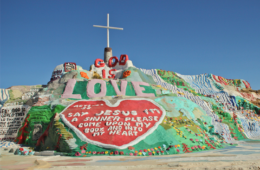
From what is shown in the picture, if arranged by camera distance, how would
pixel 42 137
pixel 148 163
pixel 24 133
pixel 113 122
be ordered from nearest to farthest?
pixel 148 163 < pixel 113 122 < pixel 42 137 < pixel 24 133

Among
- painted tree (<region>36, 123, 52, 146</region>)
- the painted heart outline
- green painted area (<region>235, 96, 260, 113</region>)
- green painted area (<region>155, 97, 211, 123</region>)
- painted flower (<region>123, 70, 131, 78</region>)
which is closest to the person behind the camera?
the painted heart outline

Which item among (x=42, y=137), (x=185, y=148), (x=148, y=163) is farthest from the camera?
(x=42, y=137)

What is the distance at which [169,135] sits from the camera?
13.7m

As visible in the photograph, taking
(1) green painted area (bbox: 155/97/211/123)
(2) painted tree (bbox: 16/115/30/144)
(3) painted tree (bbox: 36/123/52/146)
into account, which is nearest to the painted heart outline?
(1) green painted area (bbox: 155/97/211/123)

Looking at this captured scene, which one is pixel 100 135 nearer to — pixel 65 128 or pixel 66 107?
pixel 65 128

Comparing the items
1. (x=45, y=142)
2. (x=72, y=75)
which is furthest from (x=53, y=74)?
(x=45, y=142)

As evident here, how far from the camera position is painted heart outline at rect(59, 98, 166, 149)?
1267 centimetres

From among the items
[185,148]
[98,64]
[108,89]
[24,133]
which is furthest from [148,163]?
[98,64]

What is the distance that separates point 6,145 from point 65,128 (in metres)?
5.49

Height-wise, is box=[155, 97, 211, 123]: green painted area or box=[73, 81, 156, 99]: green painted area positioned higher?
box=[73, 81, 156, 99]: green painted area

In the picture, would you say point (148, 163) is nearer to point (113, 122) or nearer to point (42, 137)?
point (113, 122)

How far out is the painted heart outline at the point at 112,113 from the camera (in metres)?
12.7

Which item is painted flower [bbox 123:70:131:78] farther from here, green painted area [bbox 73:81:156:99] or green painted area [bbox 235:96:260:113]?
green painted area [bbox 235:96:260:113]

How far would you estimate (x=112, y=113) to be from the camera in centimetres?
1495
